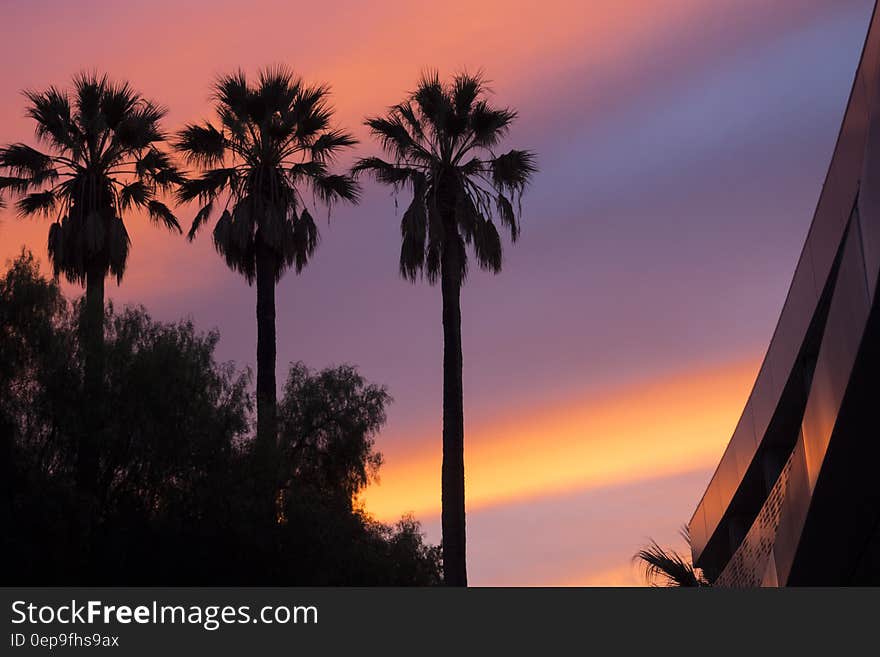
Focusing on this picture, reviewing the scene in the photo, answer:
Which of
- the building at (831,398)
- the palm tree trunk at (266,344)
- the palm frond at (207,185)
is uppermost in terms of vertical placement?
the palm frond at (207,185)

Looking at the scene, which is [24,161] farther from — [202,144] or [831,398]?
[831,398]

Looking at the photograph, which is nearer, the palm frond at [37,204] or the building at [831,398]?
the building at [831,398]

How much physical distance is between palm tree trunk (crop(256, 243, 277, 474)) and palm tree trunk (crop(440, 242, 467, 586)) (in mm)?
4035

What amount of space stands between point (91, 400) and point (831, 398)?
52.6 feet

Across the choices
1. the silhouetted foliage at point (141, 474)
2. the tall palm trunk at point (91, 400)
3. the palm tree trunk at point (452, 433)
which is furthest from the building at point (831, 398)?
the tall palm trunk at point (91, 400)

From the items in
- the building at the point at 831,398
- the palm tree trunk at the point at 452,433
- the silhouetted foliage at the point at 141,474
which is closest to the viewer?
the building at the point at 831,398

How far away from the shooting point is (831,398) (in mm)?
14602

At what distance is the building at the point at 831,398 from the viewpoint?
1288 centimetres

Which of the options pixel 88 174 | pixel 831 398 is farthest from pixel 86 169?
pixel 831 398

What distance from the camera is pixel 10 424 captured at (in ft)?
81.4

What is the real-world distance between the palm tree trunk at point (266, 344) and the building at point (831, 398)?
35.0 feet

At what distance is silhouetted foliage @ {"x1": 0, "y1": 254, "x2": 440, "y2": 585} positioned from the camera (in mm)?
24188

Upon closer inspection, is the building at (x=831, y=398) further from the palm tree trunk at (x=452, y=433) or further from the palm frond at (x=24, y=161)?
the palm frond at (x=24, y=161)

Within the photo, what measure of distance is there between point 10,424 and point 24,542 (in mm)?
2514
